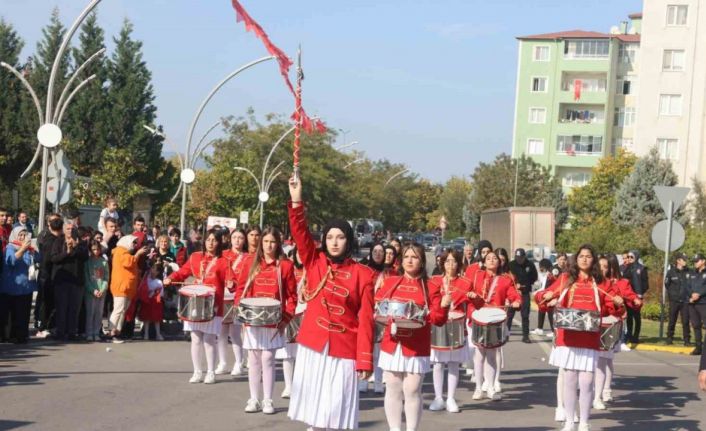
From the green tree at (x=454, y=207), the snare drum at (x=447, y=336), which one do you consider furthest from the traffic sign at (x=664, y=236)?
the green tree at (x=454, y=207)

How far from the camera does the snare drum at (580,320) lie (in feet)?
36.3

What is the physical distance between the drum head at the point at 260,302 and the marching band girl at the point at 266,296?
8.0 inches

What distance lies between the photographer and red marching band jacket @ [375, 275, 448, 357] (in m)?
9.88

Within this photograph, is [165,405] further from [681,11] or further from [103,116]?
[681,11]

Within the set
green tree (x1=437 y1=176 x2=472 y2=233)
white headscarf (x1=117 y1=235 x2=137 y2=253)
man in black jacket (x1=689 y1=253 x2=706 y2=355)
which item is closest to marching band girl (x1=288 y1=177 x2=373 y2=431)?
white headscarf (x1=117 y1=235 x2=137 y2=253)

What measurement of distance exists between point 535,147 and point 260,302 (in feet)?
273

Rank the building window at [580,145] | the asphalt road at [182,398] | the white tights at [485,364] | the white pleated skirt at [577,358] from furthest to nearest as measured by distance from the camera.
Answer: the building window at [580,145]
the white tights at [485,364]
the white pleated skirt at [577,358]
the asphalt road at [182,398]

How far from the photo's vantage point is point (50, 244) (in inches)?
690

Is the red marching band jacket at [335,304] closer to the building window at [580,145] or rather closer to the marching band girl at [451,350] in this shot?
the marching band girl at [451,350]

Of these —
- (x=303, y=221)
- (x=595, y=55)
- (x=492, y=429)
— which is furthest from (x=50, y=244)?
(x=595, y=55)

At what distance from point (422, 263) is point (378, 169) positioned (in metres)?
114

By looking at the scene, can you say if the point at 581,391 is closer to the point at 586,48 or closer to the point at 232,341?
the point at 232,341

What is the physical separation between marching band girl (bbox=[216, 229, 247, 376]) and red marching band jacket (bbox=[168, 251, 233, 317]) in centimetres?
10

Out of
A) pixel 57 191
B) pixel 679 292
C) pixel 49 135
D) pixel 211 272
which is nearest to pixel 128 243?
pixel 49 135
